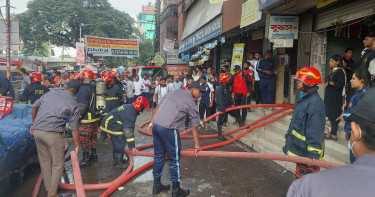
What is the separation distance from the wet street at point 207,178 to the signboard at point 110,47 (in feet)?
50.9

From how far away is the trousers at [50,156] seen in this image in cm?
366

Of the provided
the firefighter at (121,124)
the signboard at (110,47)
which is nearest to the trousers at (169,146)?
the firefighter at (121,124)

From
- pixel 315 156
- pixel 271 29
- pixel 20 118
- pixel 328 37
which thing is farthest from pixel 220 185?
pixel 328 37

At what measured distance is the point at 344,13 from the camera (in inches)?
215

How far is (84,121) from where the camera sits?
17.3 feet

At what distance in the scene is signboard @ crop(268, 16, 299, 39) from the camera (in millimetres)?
6665

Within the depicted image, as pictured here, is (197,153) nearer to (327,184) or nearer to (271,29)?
(327,184)

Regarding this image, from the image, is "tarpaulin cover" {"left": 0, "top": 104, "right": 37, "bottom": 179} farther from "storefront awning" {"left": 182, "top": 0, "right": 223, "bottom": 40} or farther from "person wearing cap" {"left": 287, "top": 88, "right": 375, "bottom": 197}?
"storefront awning" {"left": 182, "top": 0, "right": 223, "bottom": 40}

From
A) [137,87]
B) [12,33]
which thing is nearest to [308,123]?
[137,87]

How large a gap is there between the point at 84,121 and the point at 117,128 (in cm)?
86

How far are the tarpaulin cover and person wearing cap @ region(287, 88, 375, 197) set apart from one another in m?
4.02

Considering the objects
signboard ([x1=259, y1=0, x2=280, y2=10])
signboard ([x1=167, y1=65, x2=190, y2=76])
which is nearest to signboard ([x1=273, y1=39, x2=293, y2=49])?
signboard ([x1=259, y1=0, x2=280, y2=10])

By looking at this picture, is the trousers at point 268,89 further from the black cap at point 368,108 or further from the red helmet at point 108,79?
the black cap at point 368,108

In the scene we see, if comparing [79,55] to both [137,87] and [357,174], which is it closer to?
[137,87]
